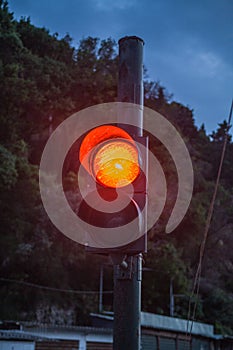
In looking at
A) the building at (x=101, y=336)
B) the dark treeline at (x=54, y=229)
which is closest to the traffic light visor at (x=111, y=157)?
the building at (x=101, y=336)

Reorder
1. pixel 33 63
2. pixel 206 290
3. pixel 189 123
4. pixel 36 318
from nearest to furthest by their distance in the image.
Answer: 1. pixel 36 318
2. pixel 206 290
3. pixel 33 63
4. pixel 189 123

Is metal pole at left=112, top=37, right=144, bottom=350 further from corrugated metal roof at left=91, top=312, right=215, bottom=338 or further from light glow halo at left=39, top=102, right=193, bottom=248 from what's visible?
corrugated metal roof at left=91, top=312, right=215, bottom=338

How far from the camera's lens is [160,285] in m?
29.1

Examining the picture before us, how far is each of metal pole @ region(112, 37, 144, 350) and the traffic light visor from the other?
0.15 m

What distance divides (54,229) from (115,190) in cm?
2335

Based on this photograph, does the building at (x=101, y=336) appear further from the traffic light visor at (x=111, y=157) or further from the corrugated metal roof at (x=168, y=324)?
the traffic light visor at (x=111, y=157)

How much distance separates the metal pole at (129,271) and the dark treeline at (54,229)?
859 inches

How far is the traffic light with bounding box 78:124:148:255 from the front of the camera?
106 inches

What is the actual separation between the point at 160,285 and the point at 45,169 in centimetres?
895

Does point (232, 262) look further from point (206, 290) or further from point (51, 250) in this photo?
point (51, 250)

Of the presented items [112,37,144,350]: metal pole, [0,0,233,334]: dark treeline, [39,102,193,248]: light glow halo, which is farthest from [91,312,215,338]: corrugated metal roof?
[112,37,144,350]: metal pole

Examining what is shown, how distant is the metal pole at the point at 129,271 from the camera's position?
8.82 feet

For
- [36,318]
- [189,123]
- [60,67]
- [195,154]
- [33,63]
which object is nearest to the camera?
[36,318]

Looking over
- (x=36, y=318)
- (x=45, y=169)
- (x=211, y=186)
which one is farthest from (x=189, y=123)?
(x=36, y=318)
